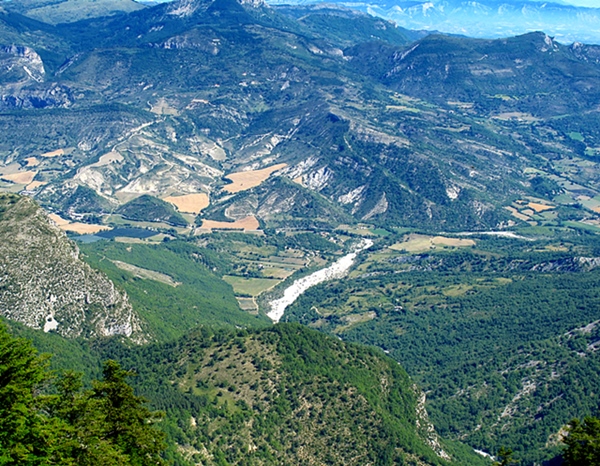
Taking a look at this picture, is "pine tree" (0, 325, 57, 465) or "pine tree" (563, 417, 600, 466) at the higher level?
"pine tree" (0, 325, 57, 465)

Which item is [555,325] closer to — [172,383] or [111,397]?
[172,383]

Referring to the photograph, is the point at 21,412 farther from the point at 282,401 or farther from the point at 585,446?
the point at 282,401

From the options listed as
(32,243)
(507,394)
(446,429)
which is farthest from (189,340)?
(507,394)

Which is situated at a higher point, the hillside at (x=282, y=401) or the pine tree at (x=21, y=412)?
the pine tree at (x=21, y=412)

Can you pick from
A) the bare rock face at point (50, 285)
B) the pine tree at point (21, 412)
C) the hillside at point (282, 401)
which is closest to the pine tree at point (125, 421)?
the pine tree at point (21, 412)

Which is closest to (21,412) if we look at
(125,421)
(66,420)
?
(66,420)

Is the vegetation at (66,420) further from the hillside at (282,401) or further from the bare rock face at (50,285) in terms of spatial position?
the bare rock face at (50,285)

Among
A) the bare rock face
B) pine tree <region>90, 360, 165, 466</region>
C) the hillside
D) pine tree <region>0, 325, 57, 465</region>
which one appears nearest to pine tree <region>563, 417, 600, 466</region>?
pine tree <region>90, 360, 165, 466</region>

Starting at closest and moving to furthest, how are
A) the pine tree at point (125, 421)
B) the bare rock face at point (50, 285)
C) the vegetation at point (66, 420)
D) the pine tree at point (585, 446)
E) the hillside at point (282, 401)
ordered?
the vegetation at point (66, 420) < the pine tree at point (585, 446) < the pine tree at point (125, 421) < the hillside at point (282, 401) < the bare rock face at point (50, 285)

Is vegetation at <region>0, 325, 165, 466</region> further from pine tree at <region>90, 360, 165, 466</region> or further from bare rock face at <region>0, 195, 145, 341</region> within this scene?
bare rock face at <region>0, 195, 145, 341</region>
